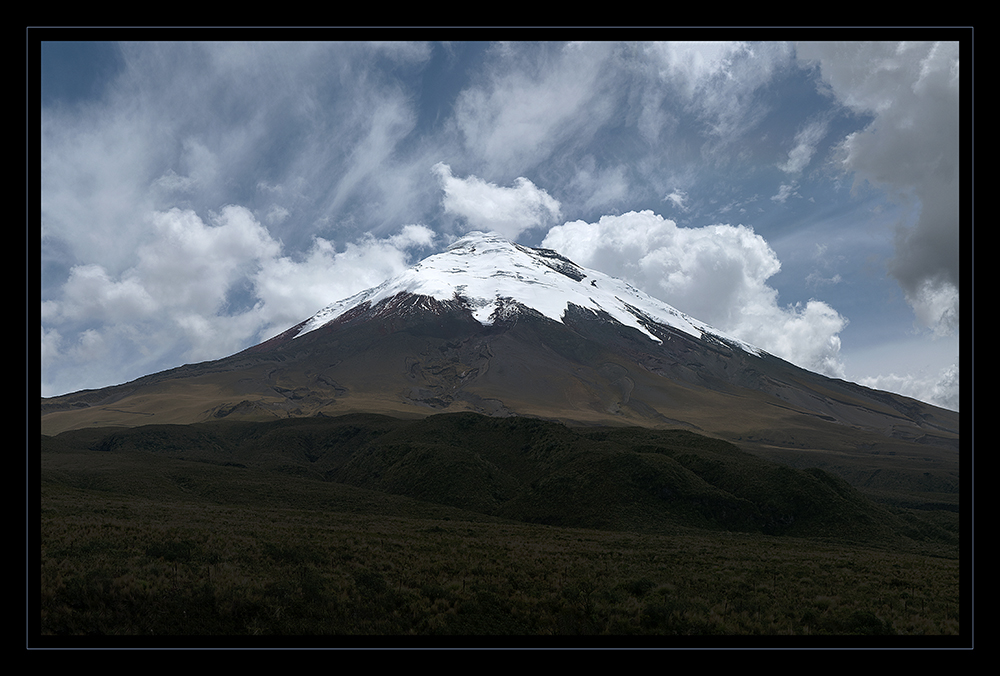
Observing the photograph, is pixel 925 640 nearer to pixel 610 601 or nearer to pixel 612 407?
pixel 610 601

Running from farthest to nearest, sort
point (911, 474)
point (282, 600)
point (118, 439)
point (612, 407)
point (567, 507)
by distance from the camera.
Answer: point (612, 407)
point (911, 474)
point (118, 439)
point (567, 507)
point (282, 600)

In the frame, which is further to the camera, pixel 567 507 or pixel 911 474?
pixel 911 474

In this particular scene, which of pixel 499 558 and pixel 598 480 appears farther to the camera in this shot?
pixel 598 480

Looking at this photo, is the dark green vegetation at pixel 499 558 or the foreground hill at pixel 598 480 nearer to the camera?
the dark green vegetation at pixel 499 558

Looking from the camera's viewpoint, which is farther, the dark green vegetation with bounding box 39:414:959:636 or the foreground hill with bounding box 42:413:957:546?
the foreground hill with bounding box 42:413:957:546

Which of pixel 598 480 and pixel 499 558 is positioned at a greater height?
pixel 499 558

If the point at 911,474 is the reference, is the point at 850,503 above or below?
above
